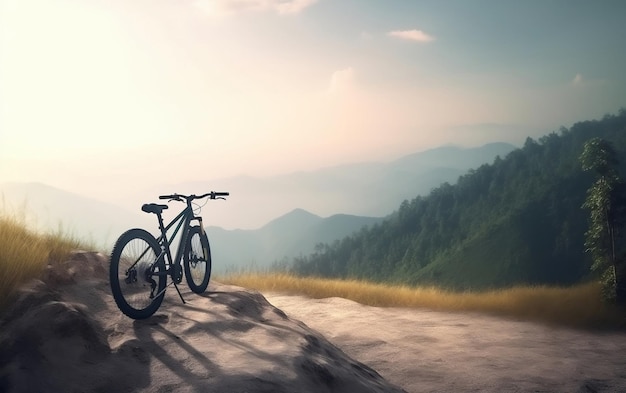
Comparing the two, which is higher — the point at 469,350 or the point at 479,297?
the point at 479,297

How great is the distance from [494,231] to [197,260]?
282 feet

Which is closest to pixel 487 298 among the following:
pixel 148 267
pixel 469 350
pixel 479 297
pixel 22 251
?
pixel 479 297

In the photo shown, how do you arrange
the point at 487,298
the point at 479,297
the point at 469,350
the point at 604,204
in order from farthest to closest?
the point at 604,204 → the point at 479,297 → the point at 487,298 → the point at 469,350

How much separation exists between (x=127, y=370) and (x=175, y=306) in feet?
5.97

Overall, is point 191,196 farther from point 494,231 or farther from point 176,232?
point 494,231

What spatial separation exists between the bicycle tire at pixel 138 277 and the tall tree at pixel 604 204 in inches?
425

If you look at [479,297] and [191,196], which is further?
[479,297]

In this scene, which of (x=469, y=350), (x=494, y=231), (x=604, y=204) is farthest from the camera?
(x=494, y=231)

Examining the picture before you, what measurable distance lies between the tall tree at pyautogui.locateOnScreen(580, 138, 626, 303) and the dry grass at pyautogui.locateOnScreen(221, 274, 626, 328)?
0.82m

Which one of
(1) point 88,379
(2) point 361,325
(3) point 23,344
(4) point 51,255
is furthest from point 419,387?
(4) point 51,255

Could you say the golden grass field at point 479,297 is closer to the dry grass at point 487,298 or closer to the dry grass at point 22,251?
the dry grass at point 487,298

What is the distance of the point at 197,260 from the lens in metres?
7.09

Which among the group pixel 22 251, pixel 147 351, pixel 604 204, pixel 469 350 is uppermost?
pixel 604 204

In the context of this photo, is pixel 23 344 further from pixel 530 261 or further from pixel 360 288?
pixel 530 261
